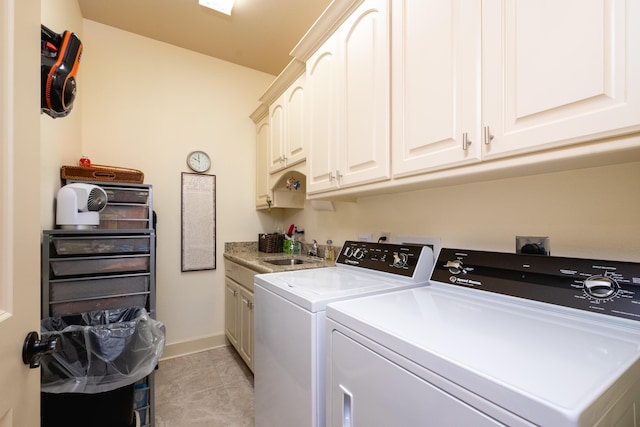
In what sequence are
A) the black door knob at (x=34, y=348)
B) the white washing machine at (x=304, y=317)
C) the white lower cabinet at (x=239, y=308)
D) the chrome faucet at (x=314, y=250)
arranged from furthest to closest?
the chrome faucet at (x=314, y=250) → the white lower cabinet at (x=239, y=308) → the white washing machine at (x=304, y=317) → the black door knob at (x=34, y=348)

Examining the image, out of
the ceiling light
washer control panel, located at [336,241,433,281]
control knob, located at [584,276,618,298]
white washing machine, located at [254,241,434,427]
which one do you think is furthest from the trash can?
the ceiling light

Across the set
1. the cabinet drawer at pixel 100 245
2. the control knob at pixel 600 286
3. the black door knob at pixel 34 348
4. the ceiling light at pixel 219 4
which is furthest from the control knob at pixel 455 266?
the ceiling light at pixel 219 4

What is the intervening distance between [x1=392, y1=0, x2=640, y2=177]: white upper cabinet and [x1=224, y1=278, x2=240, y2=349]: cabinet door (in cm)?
191

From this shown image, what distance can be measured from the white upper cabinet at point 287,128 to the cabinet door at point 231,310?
3.80 feet

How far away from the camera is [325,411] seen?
994 millimetres

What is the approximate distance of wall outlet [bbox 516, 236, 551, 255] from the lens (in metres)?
1.07

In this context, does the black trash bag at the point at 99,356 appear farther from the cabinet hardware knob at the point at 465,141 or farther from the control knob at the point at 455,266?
the cabinet hardware knob at the point at 465,141

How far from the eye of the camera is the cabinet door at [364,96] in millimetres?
1312

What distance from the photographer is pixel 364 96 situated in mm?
1422

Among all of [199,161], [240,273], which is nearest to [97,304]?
[240,273]

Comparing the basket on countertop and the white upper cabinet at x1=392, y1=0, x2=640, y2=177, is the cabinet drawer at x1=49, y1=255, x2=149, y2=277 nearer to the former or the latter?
the basket on countertop

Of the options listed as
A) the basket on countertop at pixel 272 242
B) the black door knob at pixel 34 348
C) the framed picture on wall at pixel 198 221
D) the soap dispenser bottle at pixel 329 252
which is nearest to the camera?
the black door knob at pixel 34 348

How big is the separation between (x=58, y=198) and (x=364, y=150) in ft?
5.79

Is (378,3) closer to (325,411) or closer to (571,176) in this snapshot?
(571,176)
